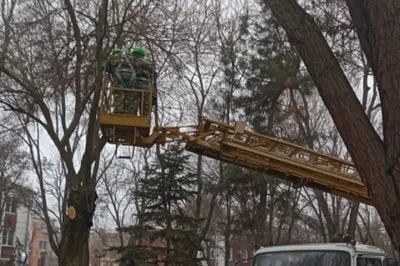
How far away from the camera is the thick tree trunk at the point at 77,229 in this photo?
12.0 meters

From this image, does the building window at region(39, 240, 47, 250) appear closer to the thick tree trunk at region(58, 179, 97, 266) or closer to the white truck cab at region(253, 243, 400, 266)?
the thick tree trunk at region(58, 179, 97, 266)

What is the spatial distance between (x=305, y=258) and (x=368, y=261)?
887 mm

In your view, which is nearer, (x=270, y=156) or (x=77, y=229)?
(x=270, y=156)

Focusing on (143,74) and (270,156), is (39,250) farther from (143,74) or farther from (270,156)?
(143,74)

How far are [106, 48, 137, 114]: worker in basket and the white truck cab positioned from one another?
3.24 meters

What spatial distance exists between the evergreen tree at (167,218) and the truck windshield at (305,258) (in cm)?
821

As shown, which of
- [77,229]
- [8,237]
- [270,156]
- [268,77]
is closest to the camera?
[270,156]

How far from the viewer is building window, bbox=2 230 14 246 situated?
48.4 meters

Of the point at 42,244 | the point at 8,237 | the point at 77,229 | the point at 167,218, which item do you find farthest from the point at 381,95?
the point at 42,244

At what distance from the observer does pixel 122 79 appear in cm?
932

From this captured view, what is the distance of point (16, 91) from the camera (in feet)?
44.2

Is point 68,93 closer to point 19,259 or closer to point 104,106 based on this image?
point 104,106

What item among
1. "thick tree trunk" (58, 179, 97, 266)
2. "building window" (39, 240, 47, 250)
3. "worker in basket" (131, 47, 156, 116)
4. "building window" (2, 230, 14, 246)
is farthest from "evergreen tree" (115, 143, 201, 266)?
"building window" (39, 240, 47, 250)

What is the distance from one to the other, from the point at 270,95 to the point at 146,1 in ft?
22.8
